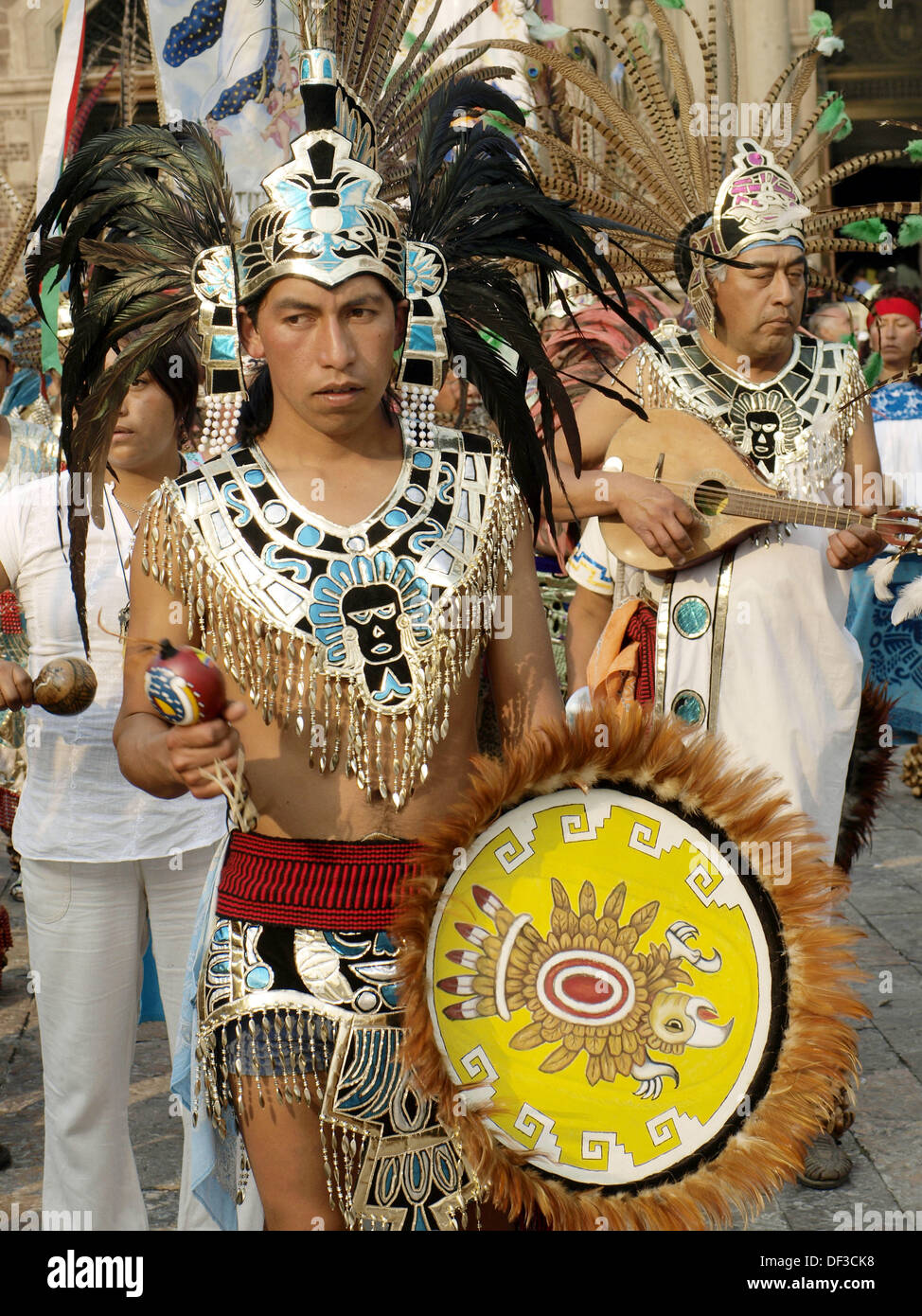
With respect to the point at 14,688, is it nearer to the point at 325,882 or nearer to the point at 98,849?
the point at 98,849

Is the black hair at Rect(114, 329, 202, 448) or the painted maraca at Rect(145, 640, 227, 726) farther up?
the black hair at Rect(114, 329, 202, 448)

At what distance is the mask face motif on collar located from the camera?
4242 millimetres

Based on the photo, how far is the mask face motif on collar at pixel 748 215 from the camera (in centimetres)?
424

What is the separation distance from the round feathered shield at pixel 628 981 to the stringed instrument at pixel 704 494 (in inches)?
69.2

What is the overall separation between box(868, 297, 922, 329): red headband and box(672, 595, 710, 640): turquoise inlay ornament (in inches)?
189

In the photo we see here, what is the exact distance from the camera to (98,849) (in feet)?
11.5

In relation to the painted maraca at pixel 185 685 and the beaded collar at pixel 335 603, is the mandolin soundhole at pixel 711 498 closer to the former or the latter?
the beaded collar at pixel 335 603

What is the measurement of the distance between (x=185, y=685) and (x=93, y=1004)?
145cm

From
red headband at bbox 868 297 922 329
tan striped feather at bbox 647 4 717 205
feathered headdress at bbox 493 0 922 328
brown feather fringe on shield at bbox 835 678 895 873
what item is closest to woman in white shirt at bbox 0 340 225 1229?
feathered headdress at bbox 493 0 922 328

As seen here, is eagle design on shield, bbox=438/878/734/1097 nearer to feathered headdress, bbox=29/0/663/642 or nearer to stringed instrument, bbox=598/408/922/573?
feathered headdress, bbox=29/0/663/642

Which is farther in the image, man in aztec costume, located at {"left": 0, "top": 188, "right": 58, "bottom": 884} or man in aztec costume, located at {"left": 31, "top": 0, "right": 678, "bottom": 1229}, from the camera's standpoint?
man in aztec costume, located at {"left": 0, "top": 188, "right": 58, "bottom": 884}

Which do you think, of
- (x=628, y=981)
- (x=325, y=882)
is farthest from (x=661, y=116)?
(x=628, y=981)

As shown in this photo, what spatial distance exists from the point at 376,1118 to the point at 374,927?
0.30 meters
